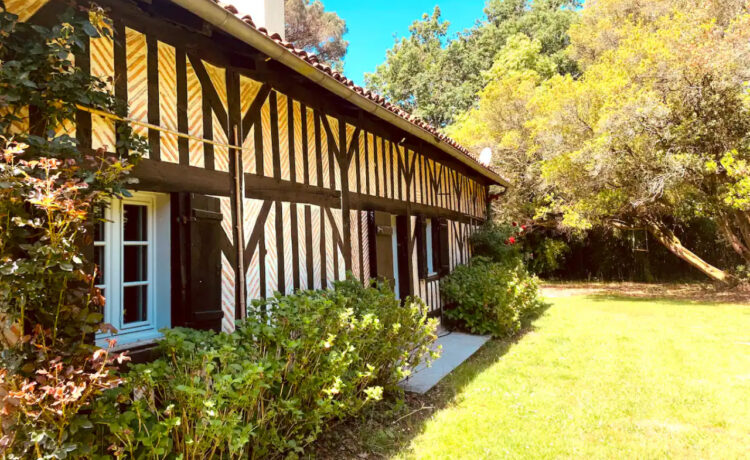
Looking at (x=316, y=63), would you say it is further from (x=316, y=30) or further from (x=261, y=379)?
(x=316, y=30)

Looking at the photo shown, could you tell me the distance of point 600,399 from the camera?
15.0 ft

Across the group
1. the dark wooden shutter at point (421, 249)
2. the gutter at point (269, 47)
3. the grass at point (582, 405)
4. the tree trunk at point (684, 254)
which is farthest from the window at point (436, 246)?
the tree trunk at point (684, 254)

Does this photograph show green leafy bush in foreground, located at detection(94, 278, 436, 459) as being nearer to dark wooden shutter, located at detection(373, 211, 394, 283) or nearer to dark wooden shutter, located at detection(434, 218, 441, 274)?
dark wooden shutter, located at detection(373, 211, 394, 283)

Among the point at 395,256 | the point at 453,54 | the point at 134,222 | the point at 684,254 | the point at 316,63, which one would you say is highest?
the point at 453,54

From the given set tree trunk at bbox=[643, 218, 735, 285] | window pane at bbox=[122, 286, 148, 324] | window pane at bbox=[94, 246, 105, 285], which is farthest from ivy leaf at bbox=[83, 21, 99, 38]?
tree trunk at bbox=[643, 218, 735, 285]

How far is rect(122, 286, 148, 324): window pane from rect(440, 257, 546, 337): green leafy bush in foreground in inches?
222

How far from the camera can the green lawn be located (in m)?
3.50

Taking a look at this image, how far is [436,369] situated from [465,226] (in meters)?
5.45

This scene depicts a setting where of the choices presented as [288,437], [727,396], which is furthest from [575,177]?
[288,437]

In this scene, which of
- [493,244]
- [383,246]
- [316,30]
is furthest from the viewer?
[316,30]

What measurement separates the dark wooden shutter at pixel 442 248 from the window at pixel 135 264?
18.9 ft

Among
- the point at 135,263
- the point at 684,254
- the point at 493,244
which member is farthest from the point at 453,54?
the point at 135,263

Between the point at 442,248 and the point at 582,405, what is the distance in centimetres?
434

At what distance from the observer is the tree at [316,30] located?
71.1 feet
